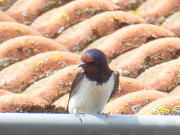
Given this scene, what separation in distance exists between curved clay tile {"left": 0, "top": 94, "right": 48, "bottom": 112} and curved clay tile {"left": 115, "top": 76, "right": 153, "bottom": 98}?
0.49 m

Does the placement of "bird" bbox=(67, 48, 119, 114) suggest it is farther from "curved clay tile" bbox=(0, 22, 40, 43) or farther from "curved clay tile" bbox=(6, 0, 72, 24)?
"curved clay tile" bbox=(6, 0, 72, 24)

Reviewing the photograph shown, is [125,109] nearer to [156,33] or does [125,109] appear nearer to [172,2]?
[156,33]

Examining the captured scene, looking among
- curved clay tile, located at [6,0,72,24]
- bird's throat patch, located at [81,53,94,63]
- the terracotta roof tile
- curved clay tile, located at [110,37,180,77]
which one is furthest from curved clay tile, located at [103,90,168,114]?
curved clay tile, located at [6,0,72,24]

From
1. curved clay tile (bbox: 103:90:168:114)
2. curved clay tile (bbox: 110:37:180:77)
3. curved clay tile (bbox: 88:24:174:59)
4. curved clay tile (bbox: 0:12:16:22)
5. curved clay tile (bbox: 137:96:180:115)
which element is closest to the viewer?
curved clay tile (bbox: 137:96:180:115)

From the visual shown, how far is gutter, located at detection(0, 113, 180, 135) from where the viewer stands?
175cm

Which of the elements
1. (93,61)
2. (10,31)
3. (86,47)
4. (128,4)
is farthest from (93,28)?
(93,61)

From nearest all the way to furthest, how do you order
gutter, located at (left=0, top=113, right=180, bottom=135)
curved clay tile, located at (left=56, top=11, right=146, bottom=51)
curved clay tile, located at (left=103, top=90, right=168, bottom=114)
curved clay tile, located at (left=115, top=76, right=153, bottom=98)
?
gutter, located at (left=0, top=113, right=180, bottom=135) → curved clay tile, located at (left=103, top=90, right=168, bottom=114) → curved clay tile, located at (left=115, top=76, right=153, bottom=98) → curved clay tile, located at (left=56, top=11, right=146, bottom=51)

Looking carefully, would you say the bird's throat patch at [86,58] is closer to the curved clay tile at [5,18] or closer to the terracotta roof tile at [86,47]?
the terracotta roof tile at [86,47]

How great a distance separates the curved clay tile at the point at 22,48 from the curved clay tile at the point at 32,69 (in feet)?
0.19

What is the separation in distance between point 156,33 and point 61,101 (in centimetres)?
82

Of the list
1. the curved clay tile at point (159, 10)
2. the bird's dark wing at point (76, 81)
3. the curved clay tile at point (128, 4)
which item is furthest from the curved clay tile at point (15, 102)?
the curved clay tile at point (128, 4)

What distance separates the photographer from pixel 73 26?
11.7 feet

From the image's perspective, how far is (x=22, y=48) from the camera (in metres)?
3.11

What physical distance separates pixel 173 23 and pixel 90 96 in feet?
4.03
